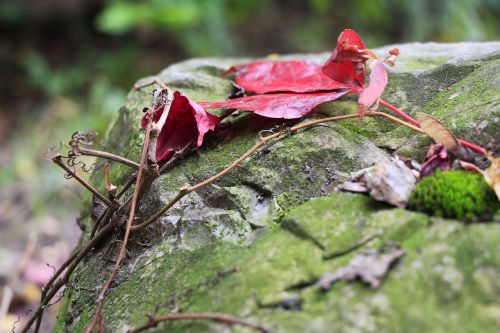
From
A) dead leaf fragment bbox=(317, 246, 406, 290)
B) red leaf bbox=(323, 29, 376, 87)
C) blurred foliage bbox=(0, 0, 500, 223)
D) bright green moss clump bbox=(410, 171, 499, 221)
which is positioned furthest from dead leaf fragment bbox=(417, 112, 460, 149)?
blurred foliage bbox=(0, 0, 500, 223)

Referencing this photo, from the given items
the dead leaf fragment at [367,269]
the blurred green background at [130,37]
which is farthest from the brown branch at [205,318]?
the blurred green background at [130,37]

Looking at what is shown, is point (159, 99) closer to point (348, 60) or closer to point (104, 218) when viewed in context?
point (104, 218)

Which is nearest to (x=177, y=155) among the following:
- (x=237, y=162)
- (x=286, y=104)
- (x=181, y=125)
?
(x=181, y=125)

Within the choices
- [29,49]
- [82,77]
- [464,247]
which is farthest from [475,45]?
[29,49]

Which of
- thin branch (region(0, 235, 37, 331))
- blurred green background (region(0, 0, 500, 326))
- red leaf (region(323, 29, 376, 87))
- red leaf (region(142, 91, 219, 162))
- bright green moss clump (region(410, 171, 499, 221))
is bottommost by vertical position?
thin branch (region(0, 235, 37, 331))

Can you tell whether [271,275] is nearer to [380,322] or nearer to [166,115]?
[380,322]

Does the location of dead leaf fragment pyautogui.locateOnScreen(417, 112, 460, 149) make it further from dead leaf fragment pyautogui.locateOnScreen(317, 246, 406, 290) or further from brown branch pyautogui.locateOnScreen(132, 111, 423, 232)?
dead leaf fragment pyautogui.locateOnScreen(317, 246, 406, 290)
